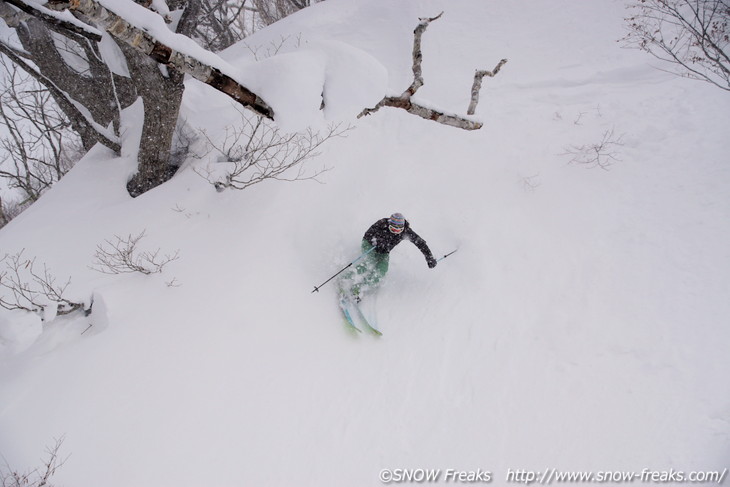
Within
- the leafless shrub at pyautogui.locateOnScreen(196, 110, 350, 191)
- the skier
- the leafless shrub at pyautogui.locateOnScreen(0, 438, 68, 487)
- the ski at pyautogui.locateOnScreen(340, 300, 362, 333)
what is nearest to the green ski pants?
the skier

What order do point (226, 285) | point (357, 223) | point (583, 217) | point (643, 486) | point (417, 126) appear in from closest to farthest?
point (643, 486), point (226, 285), point (583, 217), point (357, 223), point (417, 126)

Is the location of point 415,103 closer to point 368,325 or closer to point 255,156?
point 368,325

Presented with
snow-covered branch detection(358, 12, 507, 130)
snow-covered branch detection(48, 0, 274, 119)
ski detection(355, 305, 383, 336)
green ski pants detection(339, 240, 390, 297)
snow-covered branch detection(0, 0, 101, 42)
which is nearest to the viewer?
snow-covered branch detection(48, 0, 274, 119)

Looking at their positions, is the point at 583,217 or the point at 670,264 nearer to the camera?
the point at 670,264

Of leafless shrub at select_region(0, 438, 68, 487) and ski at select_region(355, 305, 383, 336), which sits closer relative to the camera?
leafless shrub at select_region(0, 438, 68, 487)

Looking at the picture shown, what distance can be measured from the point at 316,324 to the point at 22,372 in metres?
3.36

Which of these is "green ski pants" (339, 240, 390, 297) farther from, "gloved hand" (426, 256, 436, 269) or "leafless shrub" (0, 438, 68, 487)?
"leafless shrub" (0, 438, 68, 487)

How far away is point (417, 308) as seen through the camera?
5609 millimetres

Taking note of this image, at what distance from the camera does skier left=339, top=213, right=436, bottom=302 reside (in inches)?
224

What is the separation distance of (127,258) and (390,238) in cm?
373

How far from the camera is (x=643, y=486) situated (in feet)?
11.2

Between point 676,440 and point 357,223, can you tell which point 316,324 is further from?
point 676,440

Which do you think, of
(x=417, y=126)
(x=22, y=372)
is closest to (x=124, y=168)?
(x=22, y=372)

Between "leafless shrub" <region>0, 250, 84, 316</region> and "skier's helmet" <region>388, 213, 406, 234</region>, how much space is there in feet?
14.2
